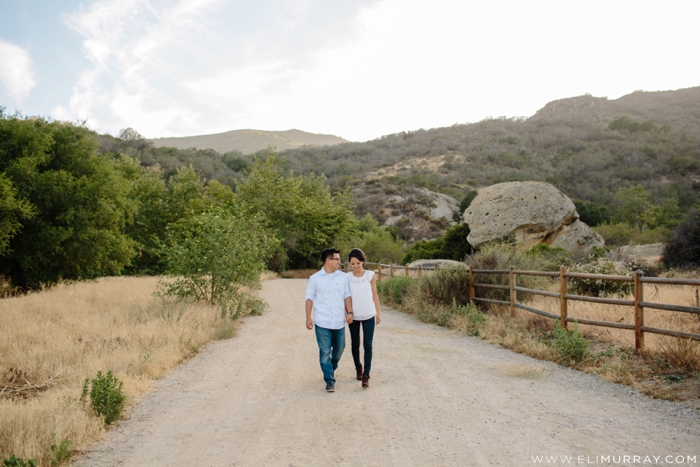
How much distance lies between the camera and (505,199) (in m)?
25.5

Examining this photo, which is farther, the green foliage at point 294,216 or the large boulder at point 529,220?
the green foliage at point 294,216

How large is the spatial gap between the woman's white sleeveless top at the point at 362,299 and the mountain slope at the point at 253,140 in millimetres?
151475

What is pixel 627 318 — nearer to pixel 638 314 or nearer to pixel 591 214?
pixel 638 314

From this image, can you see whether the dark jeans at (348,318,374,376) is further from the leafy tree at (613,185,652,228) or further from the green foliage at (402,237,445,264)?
the leafy tree at (613,185,652,228)

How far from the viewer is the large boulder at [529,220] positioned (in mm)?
24484

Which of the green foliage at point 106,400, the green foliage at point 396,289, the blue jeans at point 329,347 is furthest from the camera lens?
the green foliage at point 396,289

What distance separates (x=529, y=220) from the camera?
2444 cm

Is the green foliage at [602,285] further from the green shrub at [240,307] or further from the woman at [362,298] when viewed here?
the woman at [362,298]

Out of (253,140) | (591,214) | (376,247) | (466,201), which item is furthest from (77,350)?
(253,140)

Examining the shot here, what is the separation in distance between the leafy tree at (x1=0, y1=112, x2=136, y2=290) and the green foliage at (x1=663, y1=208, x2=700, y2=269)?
2576 cm

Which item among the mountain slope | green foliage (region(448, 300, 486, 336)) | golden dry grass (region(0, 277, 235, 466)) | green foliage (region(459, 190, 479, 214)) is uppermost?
the mountain slope

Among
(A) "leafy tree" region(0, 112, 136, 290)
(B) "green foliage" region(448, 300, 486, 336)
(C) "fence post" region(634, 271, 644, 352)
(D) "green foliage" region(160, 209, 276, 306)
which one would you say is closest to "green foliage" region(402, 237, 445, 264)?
(B) "green foliage" region(448, 300, 486, 336)

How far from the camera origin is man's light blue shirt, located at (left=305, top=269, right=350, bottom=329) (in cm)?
642

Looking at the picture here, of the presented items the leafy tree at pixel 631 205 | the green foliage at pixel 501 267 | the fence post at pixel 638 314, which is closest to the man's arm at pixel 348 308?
the fence post at pixel 638 314
